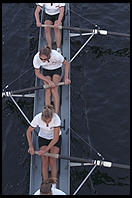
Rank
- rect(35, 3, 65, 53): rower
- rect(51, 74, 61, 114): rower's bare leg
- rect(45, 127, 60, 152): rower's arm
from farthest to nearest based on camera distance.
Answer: rect(35, 3, 65, 53): rower
rect(51, 74, 61, 114): rower's bare leg
rect(45, 127, 60, 152): rower's arm

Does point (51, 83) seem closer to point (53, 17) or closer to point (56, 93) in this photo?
point (56, 93)

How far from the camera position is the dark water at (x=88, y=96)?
10.7m

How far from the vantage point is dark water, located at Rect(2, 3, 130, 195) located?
10.7 metres

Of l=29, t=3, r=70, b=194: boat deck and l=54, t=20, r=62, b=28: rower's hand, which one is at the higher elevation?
l=54, t=20, r=62, b=28: rower's hand

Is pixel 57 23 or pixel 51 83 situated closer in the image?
pixel 51 83

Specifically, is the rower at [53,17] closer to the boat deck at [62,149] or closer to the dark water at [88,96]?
the boat deck at [62,149]

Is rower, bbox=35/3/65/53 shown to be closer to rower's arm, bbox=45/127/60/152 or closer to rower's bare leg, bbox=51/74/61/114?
rower's bare leg, bbox=51/74/61/114

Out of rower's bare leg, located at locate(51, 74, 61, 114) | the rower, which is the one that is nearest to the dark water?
rower's bare leg, located at locate(51, 74, 61, 114)

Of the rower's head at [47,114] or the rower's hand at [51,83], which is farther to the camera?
the rower's hand at [51,83]

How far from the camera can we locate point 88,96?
12.9 meters

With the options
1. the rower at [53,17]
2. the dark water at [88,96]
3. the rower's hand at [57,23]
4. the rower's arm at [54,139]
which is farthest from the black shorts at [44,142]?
the rower's hand at [57,23]

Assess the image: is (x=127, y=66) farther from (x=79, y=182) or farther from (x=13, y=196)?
(x=13, y=196)

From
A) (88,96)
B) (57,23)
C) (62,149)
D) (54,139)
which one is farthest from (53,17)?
(54,139)

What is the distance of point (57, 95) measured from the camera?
10.8 meters
